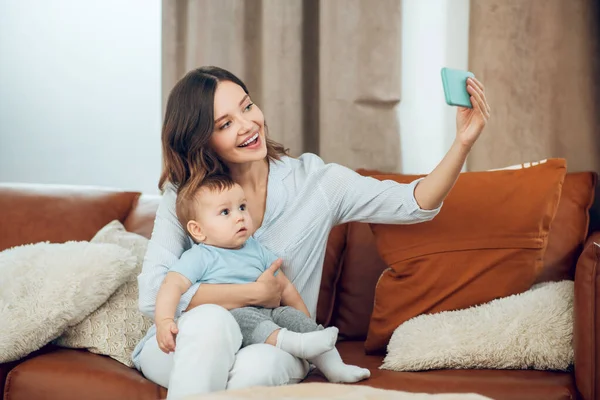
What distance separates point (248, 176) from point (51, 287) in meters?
0.58

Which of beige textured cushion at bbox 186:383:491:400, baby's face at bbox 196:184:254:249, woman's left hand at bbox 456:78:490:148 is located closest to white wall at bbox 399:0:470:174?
woman's left hand at bbox 456:78:490:148

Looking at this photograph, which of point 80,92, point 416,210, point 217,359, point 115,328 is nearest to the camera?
point 217,359

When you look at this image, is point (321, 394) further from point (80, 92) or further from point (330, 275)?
point (80, 92)

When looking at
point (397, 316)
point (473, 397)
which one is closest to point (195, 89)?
point (397, 316)

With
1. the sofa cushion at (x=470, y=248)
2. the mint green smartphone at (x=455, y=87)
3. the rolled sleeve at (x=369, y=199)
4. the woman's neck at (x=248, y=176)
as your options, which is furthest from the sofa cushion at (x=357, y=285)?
the mint green smartphone at (x=455, y=87)

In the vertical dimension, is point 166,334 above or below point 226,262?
Answer: below

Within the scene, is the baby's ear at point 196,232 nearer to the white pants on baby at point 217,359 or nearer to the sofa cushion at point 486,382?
the white pants on baby at point 217,359

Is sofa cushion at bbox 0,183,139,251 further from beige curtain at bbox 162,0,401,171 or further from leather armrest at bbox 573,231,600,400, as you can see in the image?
leather armrest at bbox 573,231,600,400

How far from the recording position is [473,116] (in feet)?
5.60

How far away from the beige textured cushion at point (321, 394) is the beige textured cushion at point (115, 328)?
2.40ft

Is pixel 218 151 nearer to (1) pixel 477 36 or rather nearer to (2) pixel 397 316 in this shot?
(2) pixel 397 316

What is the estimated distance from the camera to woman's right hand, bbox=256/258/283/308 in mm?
1717

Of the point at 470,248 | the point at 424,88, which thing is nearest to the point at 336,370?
the point at 470,248

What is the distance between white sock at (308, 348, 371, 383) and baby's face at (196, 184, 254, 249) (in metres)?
0.33
